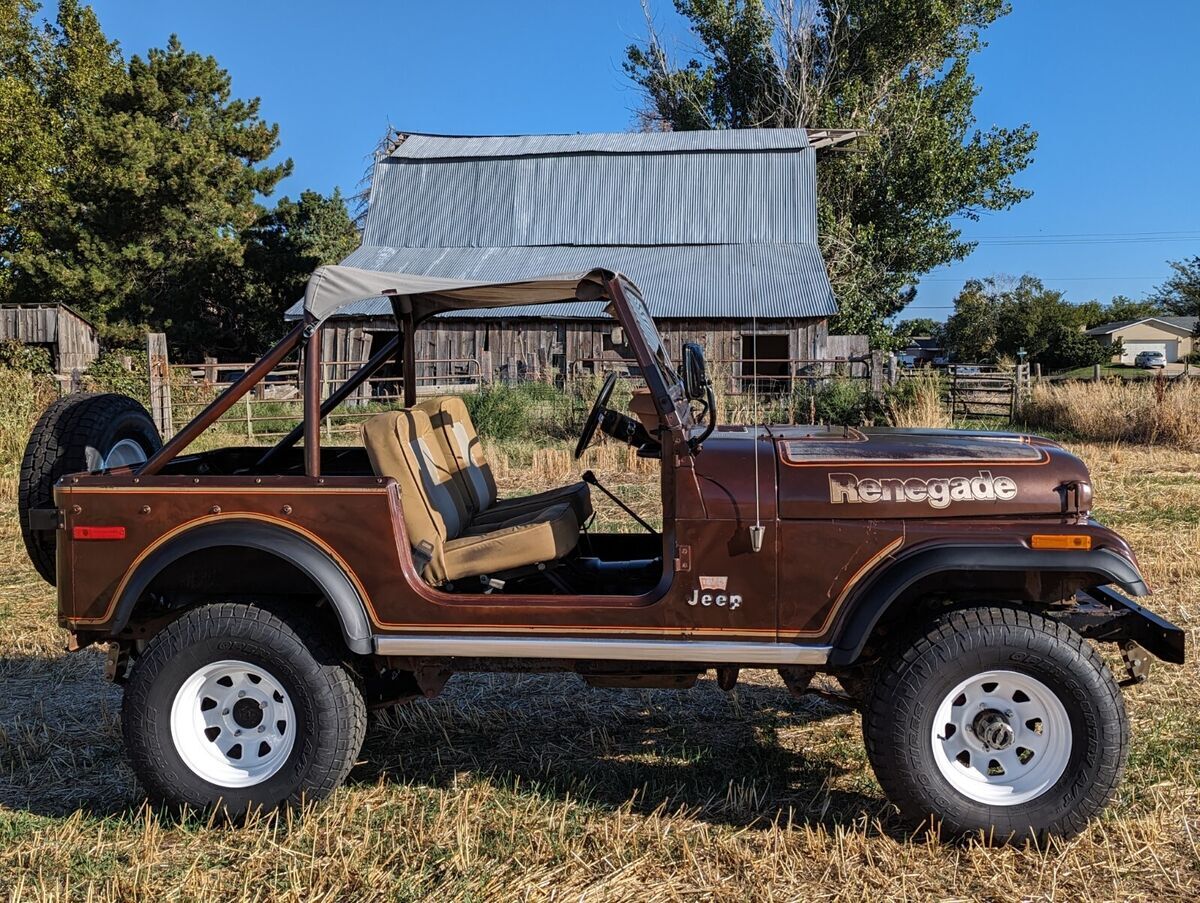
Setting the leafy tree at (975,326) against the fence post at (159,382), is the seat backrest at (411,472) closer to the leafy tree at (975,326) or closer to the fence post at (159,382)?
the fence post at (159,382)

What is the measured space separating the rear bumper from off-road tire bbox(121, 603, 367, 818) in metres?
2.86

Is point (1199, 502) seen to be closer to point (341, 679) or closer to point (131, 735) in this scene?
point (341, 679)

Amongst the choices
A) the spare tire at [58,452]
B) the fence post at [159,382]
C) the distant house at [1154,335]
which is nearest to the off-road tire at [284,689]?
the spare tire at [58,452]

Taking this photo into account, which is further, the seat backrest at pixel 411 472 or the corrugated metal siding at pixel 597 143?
the corrugated metal siding at pixel 597 143

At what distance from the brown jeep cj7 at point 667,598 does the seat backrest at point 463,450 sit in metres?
0.63

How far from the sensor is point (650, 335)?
4.06m

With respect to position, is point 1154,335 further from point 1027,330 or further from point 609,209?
point 609,209

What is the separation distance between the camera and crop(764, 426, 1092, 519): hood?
356 cm

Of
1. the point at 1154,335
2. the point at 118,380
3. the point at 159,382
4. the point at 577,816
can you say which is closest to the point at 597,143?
the point at 118,380

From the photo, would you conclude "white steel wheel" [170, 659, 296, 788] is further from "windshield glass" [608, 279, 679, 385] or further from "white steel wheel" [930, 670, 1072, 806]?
"white steel wheel" [930, 670, 1072, 806]

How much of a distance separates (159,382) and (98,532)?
44.9 ft

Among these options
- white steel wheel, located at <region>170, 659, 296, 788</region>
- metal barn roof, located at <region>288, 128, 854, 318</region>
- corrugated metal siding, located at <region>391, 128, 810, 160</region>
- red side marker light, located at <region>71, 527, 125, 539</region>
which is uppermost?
corrugated metal siding, located at <region>391, 128, 810, 160</region>

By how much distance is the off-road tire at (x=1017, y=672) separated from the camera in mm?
3438

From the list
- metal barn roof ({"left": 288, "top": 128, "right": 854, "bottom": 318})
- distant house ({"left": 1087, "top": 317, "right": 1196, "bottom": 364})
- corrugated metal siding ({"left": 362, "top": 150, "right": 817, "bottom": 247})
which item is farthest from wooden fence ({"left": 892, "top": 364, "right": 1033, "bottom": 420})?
distant house ({"left": 1087, "top": 317, "right": 1196, "bottom": 364})
